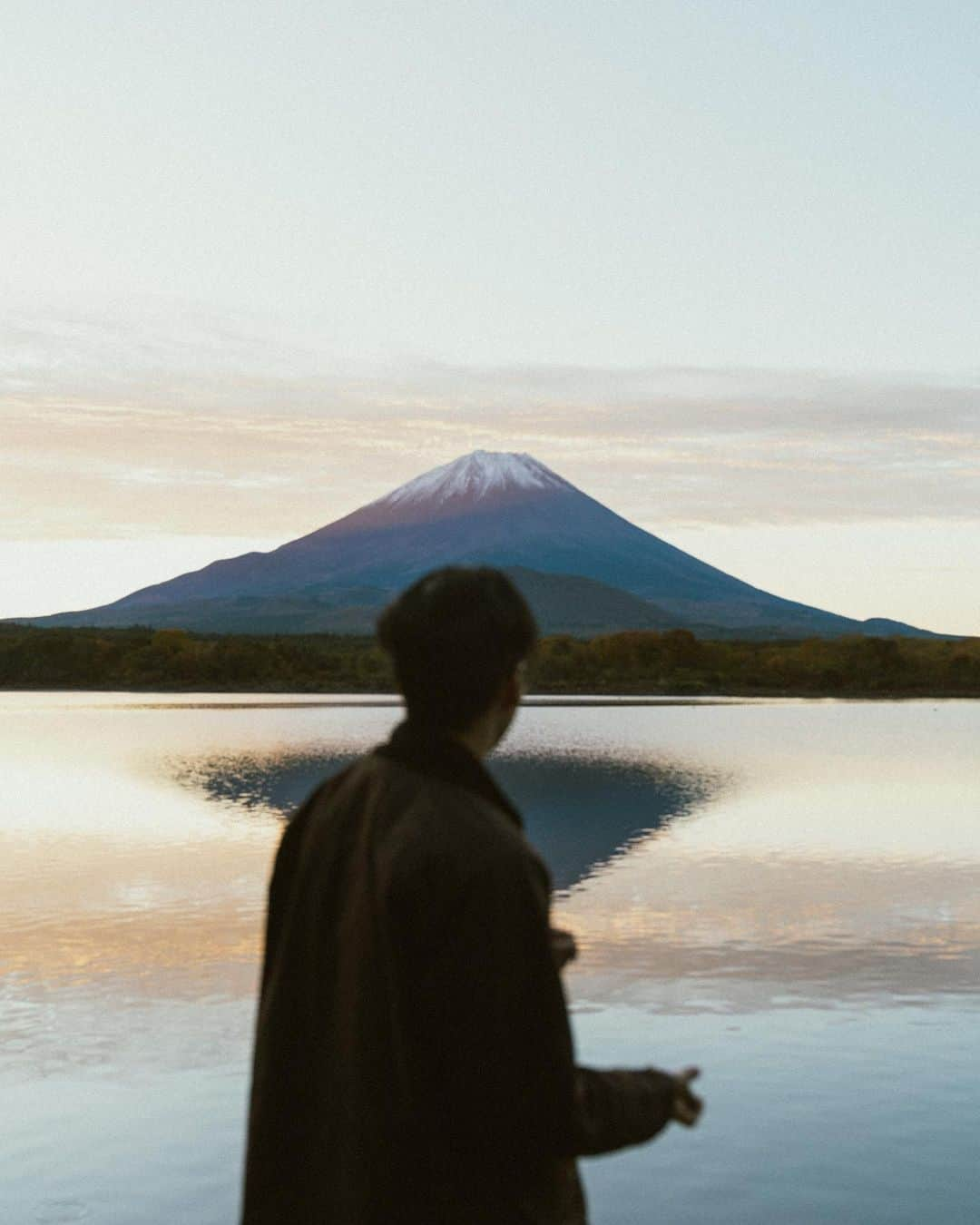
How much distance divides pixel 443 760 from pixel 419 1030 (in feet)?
1.24

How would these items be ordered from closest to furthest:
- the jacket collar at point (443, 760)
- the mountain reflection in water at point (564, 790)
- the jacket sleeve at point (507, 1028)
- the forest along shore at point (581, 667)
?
the jacket sleeve at point (507, 1028) < the jacket collar at point (443, 760) < the mountain reflection in water at point (564, 790) < the forest along shore at point (581, 667)

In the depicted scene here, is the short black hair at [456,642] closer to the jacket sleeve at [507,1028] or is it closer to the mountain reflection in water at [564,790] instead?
the jacket sleeve at [507,1028]

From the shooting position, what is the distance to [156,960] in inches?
469

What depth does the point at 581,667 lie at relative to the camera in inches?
4323

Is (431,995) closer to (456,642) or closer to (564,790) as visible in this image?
(456,642)

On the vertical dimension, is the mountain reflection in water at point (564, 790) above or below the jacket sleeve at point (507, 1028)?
below

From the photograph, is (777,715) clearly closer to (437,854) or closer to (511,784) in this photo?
(511,784)

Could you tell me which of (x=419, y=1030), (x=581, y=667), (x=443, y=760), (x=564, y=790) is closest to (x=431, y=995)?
(x=419, y=1030)

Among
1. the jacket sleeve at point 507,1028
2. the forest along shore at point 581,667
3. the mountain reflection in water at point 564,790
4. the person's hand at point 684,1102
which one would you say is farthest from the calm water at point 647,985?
the forest along shore at point 581,667

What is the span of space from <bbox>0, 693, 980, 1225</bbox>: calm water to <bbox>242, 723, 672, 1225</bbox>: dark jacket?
13.7ft

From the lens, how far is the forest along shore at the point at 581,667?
101188 mm

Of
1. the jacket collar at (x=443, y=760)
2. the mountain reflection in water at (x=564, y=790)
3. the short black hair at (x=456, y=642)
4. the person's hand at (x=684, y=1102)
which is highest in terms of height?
the short black hair at (x=456, y=642)

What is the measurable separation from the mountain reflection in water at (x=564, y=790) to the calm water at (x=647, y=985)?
0.45ft

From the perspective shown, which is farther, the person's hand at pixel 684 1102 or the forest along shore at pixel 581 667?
the forest along shore at pixel 581 667
